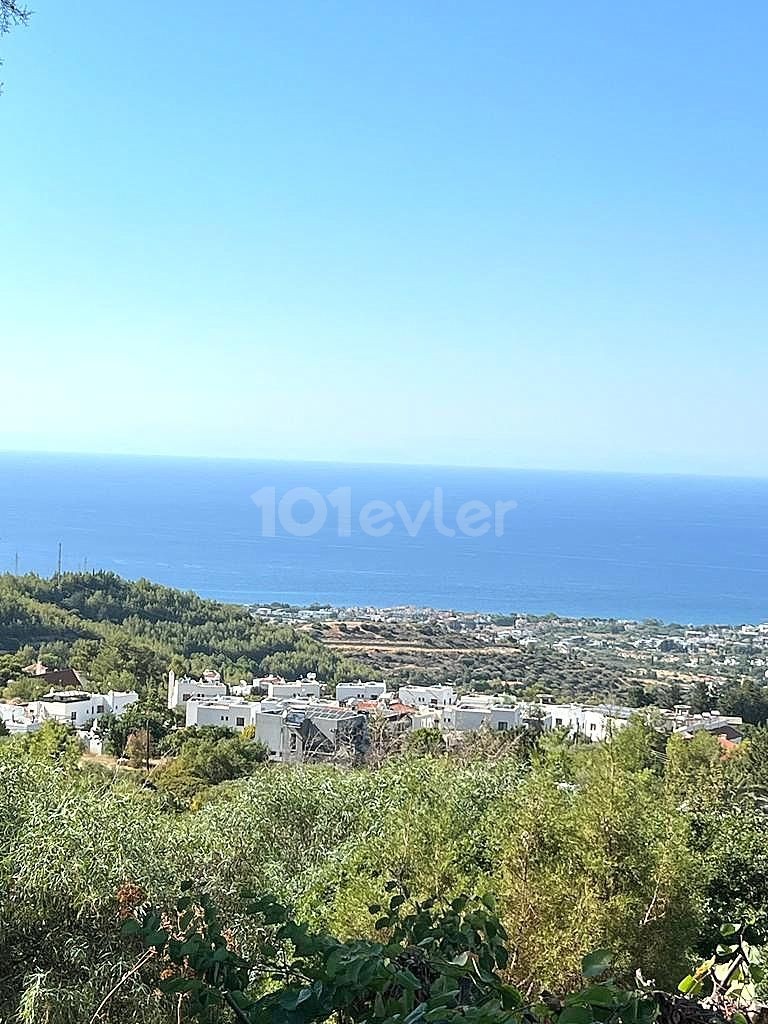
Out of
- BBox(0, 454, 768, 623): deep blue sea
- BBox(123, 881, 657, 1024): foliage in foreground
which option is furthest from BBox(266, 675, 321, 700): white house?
BBox(0, 454, 768, 623): deep blue sea

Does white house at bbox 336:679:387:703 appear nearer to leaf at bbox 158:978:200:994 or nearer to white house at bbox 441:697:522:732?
white house at bbox 441:697:522:732

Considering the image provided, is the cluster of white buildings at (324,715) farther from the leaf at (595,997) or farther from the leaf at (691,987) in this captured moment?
the leaf at (595,997)

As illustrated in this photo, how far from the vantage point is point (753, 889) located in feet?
22.1

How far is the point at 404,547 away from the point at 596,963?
251 ft

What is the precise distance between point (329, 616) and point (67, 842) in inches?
1554

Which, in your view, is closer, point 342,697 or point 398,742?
point 398,742

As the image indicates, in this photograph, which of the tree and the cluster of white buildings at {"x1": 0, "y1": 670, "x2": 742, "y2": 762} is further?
the tree

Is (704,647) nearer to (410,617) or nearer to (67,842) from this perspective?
(410,617)

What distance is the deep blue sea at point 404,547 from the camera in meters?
55.7

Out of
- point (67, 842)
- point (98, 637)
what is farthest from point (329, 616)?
point (67, 842)

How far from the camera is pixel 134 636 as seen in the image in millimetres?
32344

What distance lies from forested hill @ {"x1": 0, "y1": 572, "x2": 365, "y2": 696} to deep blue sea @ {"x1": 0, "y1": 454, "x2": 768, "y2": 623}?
601 inches

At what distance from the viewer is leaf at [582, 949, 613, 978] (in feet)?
3.24

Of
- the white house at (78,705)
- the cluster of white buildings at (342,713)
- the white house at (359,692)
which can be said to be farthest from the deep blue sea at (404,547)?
the white house at (78,705)
